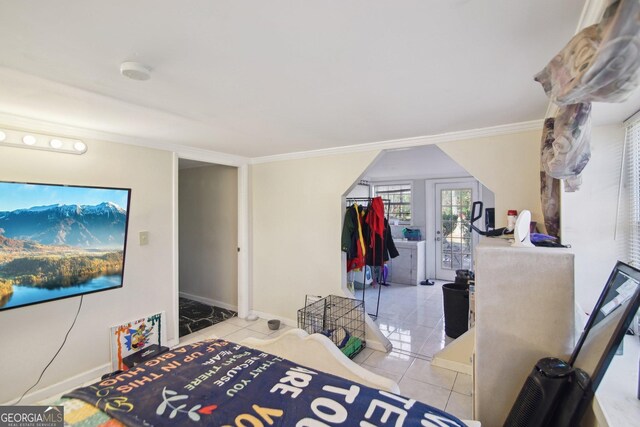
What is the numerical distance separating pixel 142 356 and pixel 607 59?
3385mm

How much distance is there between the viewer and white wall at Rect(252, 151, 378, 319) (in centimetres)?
357

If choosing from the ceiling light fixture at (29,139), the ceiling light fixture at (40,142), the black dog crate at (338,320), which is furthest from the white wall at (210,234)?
the ceiling light fixture at (29,139)

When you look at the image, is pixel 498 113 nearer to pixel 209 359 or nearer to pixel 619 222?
pixel 619 222

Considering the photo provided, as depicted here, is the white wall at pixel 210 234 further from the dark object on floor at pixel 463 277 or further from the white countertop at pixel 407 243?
the white countertop at pixel 407 243

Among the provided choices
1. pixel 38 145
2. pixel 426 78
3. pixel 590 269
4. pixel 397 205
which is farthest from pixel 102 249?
pixel 397 205

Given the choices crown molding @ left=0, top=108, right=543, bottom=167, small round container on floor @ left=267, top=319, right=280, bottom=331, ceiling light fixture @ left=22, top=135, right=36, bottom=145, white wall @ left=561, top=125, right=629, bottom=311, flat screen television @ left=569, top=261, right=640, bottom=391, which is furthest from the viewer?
small round container on floor @ left=267, top=319, right=280, bottom=331

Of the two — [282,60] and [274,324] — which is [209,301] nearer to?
[274,324]

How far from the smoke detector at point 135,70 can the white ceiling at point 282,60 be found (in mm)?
35

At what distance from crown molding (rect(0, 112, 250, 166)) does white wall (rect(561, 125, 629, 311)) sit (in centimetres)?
346

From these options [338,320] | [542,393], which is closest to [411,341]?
[338,320]

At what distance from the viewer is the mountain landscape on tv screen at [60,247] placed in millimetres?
2158

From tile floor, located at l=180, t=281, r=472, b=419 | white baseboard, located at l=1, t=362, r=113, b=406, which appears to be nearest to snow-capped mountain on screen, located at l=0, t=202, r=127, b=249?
white baseboard, located at l=1, t=362, r=113, b=406

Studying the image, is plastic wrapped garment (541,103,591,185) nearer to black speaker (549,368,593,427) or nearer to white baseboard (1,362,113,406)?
black speaker (549,368,593,427)

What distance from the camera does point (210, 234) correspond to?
4.73 metres
